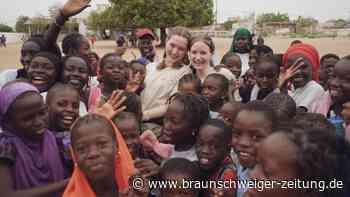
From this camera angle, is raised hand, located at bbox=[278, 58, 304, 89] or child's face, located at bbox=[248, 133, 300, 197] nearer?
child's face, located at bbox=[248, 133, 300, 197]

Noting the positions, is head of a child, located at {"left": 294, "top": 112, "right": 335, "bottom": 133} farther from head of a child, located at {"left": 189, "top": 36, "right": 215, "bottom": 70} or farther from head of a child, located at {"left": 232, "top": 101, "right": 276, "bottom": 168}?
head of a child, located at {"left": 189, "top": 36, "right": 215, "bottom": 70}

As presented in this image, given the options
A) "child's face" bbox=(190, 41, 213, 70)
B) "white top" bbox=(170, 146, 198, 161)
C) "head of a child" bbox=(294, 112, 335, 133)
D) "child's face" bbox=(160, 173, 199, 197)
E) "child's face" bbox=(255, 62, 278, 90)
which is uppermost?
"child's face" bbox=(190, 41, 213, 70)

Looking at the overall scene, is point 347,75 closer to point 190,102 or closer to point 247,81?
point 190,102

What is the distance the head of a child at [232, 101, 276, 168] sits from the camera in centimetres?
247

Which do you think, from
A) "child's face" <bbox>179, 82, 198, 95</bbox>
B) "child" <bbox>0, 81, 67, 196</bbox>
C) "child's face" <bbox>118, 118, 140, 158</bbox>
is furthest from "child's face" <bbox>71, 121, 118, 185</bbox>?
"child's face" <bbox>179, 82, 198, 95</bbox>

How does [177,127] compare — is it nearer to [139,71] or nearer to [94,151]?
[94,151]

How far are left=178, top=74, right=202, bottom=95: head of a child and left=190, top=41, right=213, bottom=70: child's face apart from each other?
281 mm

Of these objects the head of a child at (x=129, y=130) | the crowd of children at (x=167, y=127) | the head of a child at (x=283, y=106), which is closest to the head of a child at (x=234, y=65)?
the crowd of children at (x=167, y=127)

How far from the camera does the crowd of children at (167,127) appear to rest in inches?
74.2

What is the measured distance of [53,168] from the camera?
2402 mm

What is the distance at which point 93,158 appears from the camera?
2.21m

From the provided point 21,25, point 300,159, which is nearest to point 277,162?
point 300,159

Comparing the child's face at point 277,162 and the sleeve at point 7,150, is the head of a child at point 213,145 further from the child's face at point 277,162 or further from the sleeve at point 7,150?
the sleeve at point 7,150

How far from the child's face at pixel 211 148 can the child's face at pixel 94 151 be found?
710mm
